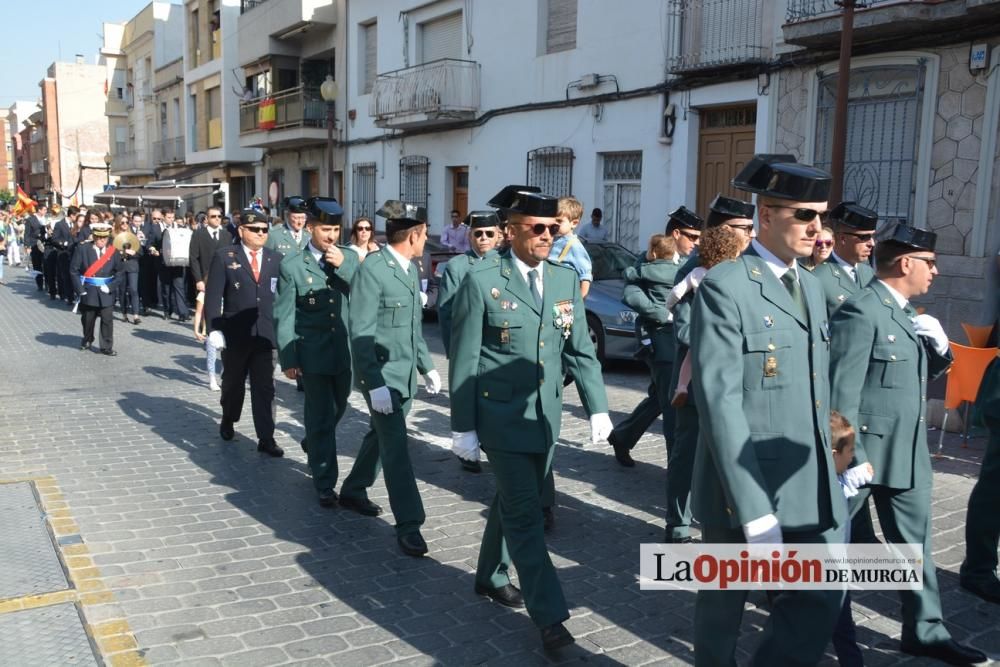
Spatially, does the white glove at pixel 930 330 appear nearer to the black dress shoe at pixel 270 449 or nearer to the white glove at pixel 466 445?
the white glove at pixel 466 445

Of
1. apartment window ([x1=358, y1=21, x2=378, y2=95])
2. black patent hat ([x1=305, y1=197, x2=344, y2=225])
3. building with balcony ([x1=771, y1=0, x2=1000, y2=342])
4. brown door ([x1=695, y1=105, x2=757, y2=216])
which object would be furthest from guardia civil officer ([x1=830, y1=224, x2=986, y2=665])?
apartment window ([x1=358, y1=21, x2=378, y2=95])

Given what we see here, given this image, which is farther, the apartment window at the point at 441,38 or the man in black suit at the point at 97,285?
the apartment window at the point at 441,38

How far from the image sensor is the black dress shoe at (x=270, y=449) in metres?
7.06

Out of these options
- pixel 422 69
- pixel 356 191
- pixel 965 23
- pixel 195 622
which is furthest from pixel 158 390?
pixel 356 191

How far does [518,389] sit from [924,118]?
913 cm

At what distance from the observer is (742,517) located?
269cm

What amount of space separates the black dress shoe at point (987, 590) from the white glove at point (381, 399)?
3.06m

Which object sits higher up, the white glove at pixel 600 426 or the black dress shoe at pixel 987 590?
the white glove at pixel 600 426

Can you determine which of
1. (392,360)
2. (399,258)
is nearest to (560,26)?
(399,258)

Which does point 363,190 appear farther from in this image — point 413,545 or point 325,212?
point 413,545

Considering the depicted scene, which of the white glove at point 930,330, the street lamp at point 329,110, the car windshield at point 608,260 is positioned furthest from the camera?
the street lamp at point 329,110

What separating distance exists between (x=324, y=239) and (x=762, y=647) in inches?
155

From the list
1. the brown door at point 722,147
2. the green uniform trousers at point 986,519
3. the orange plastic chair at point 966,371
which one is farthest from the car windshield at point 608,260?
the green uniform trousers at point 986,519

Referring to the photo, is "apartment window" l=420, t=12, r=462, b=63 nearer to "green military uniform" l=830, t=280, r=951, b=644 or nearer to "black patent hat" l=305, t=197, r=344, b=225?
"black patent hat" l=305, t=197, r=344, b=225
